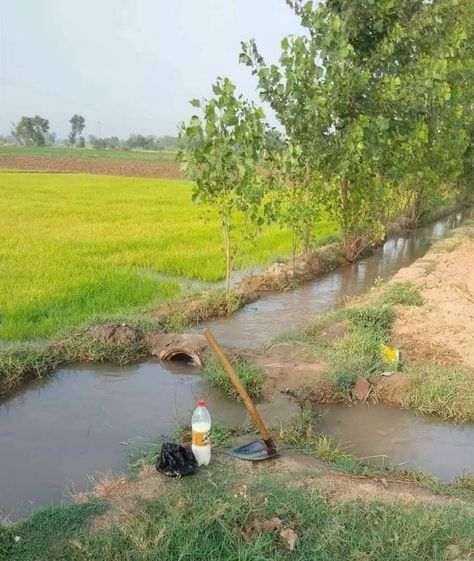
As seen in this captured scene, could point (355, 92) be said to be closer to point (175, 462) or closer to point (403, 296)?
point (403, 296)

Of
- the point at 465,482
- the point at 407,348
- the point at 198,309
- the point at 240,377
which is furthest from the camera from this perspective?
the point at 198,309

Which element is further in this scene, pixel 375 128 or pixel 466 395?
pixel 375 128

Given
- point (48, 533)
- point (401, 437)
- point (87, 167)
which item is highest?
point (48, 533)

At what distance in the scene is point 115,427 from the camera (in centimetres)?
→ 491

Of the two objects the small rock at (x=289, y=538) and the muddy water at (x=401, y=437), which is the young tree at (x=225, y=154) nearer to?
the muddy water at (x=401, y=437)

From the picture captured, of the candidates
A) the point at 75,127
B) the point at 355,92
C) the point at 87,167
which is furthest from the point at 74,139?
the point at 355,92

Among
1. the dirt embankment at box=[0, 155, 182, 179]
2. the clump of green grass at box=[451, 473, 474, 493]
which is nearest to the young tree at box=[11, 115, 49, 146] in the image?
the dirt embankment at box=[0, 155, 182, 179]

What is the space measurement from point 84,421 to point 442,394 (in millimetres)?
3128

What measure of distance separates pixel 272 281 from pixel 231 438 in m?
5.35

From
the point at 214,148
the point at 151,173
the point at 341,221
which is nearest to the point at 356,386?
the point at 214,148

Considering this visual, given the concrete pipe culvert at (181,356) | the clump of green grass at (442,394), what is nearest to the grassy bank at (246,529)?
the clump of green grass at (442,394)

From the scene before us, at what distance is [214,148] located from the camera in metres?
7.70

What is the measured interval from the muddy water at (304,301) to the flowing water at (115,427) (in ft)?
1.69

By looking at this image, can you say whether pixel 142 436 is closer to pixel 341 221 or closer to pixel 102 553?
pixel 102 553
